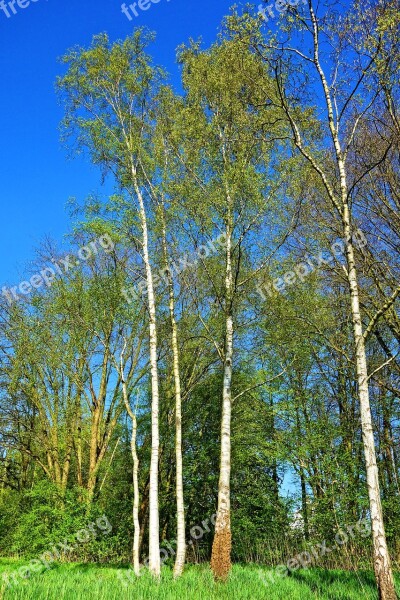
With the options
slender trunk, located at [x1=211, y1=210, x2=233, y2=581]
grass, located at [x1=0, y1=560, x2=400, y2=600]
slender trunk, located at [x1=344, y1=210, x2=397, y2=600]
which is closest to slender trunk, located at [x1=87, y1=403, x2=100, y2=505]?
slender trunk, located at [x1=211, y1=210, x2=233, y2=581]

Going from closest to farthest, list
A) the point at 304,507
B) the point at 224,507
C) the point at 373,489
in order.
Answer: the point at 373,489 → the point at 224,507 → the point at 304,507

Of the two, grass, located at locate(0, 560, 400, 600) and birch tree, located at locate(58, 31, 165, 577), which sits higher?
birch tree, located at locate(58, 31, 165, 577)

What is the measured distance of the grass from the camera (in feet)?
17.9

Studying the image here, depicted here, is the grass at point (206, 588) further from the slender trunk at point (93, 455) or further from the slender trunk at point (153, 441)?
the slender trunk at point (93, 455)

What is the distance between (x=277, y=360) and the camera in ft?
54.3

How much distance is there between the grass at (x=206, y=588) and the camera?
17.9 feet

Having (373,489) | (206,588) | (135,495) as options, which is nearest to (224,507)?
(206,588)

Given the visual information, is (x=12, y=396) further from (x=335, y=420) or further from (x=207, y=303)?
(x=335, y=420)

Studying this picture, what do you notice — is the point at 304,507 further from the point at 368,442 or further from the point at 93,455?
the point at 368,442

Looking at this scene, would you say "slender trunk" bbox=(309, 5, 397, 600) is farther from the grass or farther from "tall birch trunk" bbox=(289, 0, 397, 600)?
the grass

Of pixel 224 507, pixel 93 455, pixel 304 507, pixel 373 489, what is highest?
pixel 93 455

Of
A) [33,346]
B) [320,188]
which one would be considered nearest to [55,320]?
[33,346]

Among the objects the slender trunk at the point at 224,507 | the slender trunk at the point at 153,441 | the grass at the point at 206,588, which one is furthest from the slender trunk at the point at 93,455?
the grass at the point at 206,588

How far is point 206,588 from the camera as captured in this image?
769 centimetres
